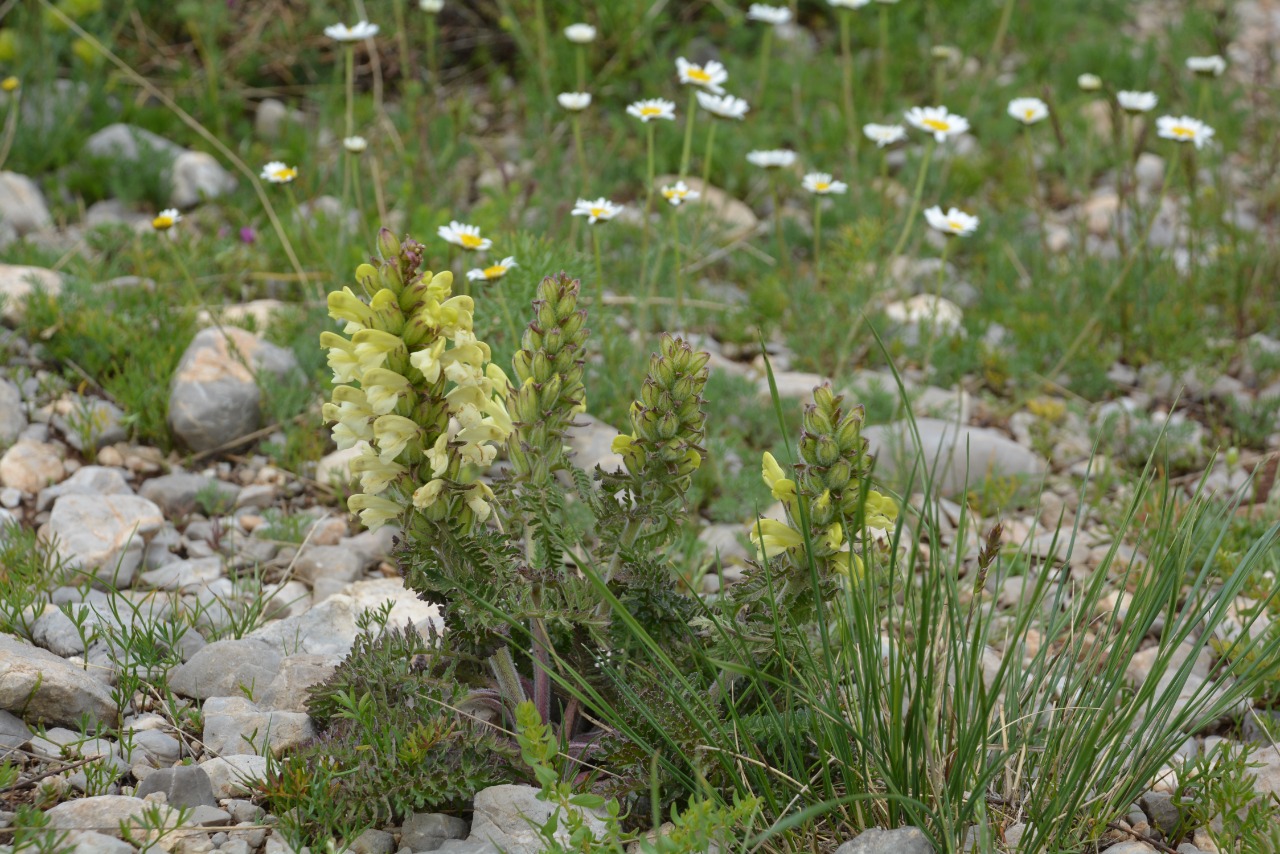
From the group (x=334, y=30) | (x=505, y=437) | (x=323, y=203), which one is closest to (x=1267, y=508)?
(x=505, y=437)

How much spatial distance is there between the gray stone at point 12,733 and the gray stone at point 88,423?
1.57m

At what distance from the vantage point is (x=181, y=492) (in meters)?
3.73

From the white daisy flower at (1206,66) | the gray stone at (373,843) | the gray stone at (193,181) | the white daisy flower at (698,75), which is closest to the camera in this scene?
the gray stone at (373,843)

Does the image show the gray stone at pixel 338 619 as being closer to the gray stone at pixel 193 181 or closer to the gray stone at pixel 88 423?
the gray stone at pixel 88 423

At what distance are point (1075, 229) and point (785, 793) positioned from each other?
14.5ft

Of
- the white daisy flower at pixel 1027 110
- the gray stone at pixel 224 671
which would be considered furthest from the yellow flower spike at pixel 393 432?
the white daisy flower at pixel 1027 110

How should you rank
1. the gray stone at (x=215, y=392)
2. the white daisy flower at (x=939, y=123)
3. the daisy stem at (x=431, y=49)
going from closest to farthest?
the gray stone at (x=215, y=392), the white daisy flower at (x=939, y=123), the daisy stem at (x=431, y=49)

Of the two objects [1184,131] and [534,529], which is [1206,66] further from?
[534,529]

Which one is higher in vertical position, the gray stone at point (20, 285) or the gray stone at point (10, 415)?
the gray stone at point (20, 285)

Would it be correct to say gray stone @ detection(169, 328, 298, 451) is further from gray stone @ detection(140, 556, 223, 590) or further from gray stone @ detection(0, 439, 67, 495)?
gray stone @ detection(140, 556, 223, 590)

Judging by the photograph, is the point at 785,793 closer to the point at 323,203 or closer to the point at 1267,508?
the point at 1267,508

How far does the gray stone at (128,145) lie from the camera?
5.59 m

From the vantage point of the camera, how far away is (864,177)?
5836 mm

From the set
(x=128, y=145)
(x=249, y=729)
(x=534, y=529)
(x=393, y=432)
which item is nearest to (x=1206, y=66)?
(x=534, y=529)
